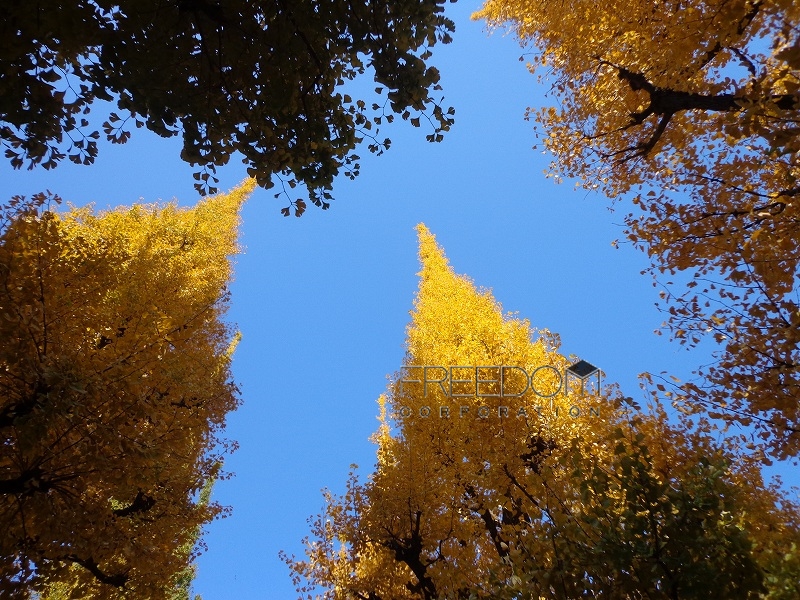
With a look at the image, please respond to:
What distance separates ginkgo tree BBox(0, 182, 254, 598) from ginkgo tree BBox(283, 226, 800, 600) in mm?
3766

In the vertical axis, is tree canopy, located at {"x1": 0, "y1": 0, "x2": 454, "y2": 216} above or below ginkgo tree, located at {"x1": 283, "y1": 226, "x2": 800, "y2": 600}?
above

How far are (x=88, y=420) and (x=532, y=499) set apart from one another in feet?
23.9

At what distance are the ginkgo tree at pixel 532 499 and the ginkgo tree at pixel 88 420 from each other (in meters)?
3.77

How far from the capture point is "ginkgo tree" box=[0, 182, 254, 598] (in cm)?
439

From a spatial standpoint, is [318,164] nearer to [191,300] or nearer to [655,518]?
[655,518]

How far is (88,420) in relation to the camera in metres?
4.72

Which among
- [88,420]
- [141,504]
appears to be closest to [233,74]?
[88,420]

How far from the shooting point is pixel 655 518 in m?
3.57

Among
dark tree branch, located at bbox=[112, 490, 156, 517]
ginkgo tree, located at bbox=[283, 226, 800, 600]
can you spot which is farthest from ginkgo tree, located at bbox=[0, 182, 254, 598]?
ginkgo tree, located at bbox=[283, 226, 800, 600]

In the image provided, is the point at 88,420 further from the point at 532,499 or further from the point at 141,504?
Answer: the point at 532,499

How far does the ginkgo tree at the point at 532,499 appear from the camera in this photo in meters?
3.45

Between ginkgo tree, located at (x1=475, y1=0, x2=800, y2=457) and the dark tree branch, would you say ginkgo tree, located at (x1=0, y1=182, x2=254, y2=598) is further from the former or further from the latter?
ginkgo tree, located at (x1=475, y1=0, x2=800, y2=457)

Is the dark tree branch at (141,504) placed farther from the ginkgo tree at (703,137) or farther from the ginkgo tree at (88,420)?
the ginkgo tree at (703,137)

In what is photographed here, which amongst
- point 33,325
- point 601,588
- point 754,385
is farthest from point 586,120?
point 33,325
